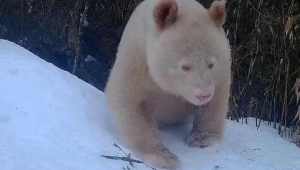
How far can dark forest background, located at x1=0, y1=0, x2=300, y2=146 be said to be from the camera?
627 cm

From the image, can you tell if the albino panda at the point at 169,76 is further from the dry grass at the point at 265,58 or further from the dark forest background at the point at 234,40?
the dry grass at the point at 265,58

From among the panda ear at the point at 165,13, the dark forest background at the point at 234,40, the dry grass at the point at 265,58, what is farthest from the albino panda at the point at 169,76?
the dry grass at the point at 265,58

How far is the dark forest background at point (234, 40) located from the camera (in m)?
6.27

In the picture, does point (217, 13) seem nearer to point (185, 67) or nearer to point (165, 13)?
point (165, 13)

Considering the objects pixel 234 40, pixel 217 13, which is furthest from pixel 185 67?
pixel 234 40

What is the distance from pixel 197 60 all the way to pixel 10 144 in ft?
4.40

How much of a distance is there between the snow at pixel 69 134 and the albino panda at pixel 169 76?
0.55 ft

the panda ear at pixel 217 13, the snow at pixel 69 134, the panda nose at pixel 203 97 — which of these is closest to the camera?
the snow at pixel 69 134

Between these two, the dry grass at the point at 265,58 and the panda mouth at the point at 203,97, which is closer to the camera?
the panda mouth at the point at 203,97

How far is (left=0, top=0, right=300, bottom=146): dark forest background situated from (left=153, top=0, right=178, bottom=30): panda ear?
2440 mm

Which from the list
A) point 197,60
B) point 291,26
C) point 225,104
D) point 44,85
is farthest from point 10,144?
point 291,26

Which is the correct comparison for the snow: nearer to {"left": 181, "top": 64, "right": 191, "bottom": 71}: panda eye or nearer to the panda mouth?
the panda mouth

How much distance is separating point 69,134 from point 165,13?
1.09 meters

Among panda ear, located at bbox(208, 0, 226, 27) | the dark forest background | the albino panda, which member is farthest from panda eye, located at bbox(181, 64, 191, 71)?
the dark forest background
